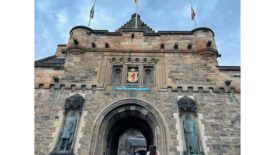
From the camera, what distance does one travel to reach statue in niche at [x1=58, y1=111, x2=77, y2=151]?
8547 mm

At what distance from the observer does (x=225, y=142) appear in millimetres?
8609

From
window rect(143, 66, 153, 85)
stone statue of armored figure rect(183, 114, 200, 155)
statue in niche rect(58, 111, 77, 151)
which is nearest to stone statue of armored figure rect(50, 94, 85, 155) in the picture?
statue in niche rect(58, 111, 77, 151)

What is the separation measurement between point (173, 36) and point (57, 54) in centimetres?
726

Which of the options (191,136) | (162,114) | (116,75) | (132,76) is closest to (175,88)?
(162,114)

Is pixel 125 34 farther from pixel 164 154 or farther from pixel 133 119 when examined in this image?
pixel 164 154

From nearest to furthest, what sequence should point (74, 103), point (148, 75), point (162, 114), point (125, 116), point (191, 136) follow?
point (191, 136), point (162, 114), point (74, 103), point (125, 116), point (148, 75)

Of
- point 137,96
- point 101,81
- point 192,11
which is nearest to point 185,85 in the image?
point 137,96

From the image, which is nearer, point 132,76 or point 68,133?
Result: point 68,133

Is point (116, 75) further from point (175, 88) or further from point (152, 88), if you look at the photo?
point (175, 88)

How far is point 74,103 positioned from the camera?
9.41 meters

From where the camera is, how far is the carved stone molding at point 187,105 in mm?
9281

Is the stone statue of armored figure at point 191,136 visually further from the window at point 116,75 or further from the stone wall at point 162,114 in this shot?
the window at point 116,75

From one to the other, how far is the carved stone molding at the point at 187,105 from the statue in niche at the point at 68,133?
415cm

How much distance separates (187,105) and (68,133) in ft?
15.3
